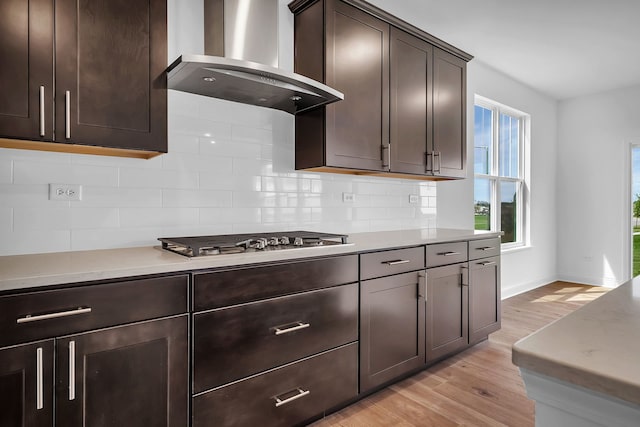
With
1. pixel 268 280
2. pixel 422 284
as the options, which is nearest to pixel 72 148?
pixel 268 280

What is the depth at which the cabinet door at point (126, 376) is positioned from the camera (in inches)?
50.3

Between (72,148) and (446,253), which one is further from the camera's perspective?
(446,253)

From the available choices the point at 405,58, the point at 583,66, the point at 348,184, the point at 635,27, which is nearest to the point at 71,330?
the point at 348,184

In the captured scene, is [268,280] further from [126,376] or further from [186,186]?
[186,186]

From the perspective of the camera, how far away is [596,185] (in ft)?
17.8

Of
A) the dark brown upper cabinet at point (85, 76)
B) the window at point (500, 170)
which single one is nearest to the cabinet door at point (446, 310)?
the window at point (500, 170)

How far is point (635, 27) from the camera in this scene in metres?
3.38

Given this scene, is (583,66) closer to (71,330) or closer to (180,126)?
(180,126)

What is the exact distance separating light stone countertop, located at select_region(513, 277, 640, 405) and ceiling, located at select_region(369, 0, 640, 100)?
114 inches

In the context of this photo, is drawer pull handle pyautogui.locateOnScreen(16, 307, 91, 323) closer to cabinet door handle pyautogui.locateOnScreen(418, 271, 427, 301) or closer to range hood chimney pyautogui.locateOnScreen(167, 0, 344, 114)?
range hood chimney pyautogui.locateOnScreen(167, 0, 344, 114)

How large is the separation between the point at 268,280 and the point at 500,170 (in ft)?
13.6

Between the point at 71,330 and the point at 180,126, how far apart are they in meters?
1.24

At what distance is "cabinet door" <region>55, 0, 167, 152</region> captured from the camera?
4.93 ft

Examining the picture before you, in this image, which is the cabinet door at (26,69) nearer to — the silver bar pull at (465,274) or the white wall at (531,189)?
the silver bar pull at (465,274)
